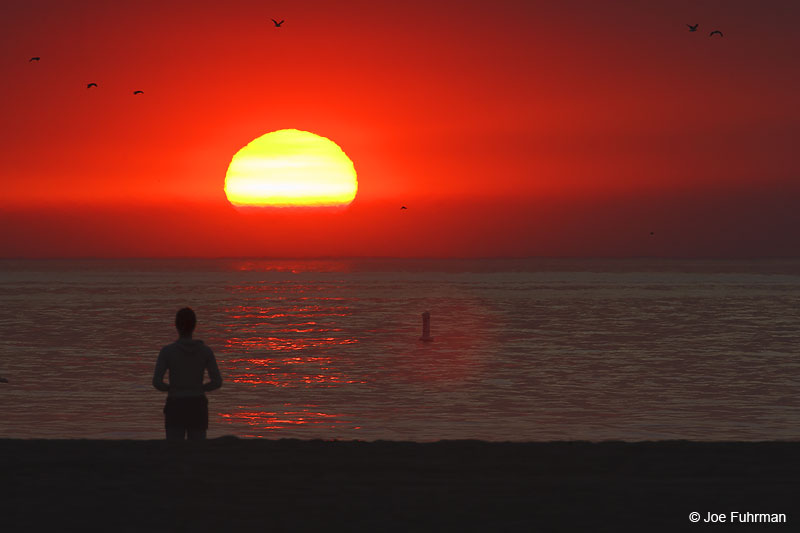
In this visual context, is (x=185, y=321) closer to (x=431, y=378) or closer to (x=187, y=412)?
(x=187, y=412)

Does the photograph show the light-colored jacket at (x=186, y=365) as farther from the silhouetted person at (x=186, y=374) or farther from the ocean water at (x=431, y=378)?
the ocean water at (x=431, y=378)

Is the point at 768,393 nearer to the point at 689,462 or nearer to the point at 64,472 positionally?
the point at 689,462

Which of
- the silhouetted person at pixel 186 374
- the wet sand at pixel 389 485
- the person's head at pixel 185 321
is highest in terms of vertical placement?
the person's head at pixel 185 321

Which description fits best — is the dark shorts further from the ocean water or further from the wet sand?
the ocean water

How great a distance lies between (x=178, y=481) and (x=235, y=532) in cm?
213

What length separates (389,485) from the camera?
34.9 ft

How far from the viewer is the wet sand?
9.08m

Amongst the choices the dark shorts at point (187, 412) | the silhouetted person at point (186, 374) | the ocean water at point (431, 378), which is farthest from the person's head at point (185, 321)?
the ocean water at point (431, 378)

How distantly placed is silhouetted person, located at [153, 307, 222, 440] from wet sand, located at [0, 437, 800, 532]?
414 millimetres

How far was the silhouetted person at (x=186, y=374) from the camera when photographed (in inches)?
455

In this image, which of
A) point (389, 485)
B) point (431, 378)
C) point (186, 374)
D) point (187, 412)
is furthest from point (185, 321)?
point (431, 378)

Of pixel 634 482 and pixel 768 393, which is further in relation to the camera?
pixel 768 393

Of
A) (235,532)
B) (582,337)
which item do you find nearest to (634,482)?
(235,532)

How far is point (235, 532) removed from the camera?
8695 millimetres
